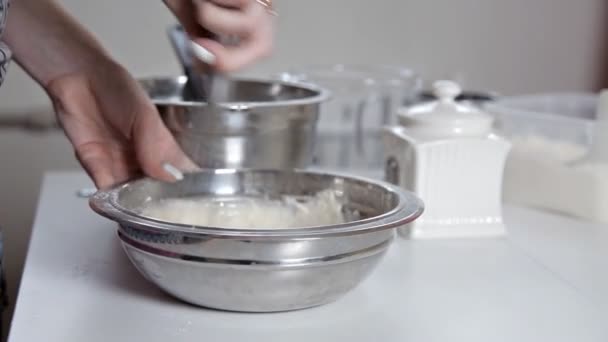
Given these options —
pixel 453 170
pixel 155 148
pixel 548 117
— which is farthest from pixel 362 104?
pixel 155 148

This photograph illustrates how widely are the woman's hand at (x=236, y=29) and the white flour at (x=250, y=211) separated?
17 centimetres

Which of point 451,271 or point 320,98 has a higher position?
point 320,98

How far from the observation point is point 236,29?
645 millimetres

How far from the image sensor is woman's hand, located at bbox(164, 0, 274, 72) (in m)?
0.64

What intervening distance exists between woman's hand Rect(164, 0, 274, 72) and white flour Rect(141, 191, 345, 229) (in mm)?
175

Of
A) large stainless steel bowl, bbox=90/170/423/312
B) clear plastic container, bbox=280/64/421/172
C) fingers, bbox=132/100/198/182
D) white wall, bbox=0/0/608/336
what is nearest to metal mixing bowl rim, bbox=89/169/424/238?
large stainless steel bowl, bbox=90/170/423/312

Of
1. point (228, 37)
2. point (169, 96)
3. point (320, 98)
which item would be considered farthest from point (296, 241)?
point (169, 96)

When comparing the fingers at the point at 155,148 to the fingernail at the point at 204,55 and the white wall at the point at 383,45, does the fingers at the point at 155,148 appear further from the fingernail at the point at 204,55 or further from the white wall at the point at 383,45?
the white wall at the point at 383,45

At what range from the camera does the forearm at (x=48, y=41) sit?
2.99 ft

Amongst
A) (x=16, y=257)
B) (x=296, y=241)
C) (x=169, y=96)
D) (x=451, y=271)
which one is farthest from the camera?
(x=16, y=257)

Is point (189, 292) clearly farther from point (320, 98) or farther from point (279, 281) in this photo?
point (320, 98)

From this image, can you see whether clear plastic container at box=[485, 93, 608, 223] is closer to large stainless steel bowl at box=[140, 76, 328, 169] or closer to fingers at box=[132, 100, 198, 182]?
large stainless steel bowl at box=[140, 76, 328, 169]

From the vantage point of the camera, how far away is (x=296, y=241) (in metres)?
0.61

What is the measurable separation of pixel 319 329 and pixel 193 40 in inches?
9.9
